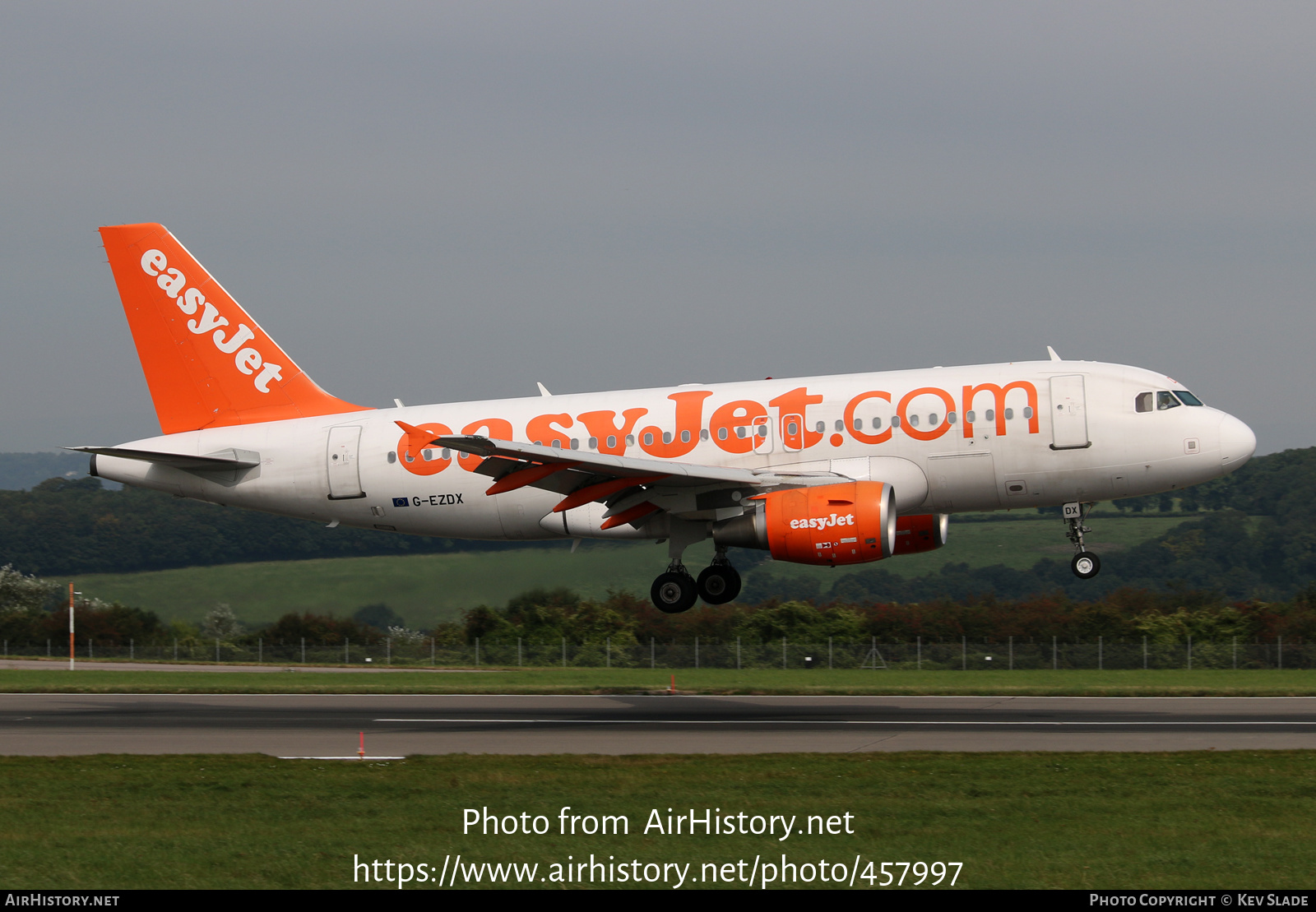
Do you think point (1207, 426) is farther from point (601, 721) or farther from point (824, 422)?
point (601, 721)

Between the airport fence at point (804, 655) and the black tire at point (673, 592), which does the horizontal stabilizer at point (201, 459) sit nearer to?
the black tire at point (673, 592)

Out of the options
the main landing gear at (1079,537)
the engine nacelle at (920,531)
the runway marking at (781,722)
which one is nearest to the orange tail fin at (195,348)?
the runway marking at (781,722)

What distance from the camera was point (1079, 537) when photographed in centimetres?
3048

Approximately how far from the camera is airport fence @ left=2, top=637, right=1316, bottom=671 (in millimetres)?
54312

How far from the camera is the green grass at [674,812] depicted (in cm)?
1584

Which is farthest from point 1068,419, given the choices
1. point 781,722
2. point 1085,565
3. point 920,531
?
point 781,722

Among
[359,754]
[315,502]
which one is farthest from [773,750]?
[315,502]

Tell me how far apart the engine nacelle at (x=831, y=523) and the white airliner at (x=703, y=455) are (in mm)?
39

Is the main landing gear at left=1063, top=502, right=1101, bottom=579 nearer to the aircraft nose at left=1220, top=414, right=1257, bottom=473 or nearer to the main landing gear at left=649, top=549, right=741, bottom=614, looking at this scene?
the aircraft nose at left=1220, top=414, right=1257, bottom=473

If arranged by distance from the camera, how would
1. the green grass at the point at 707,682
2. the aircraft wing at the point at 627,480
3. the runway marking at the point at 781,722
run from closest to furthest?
1. the aircraft wing at the point at 627,480
2. the runway marking at the point at 781,722
3. the green grass at the point at 707,682

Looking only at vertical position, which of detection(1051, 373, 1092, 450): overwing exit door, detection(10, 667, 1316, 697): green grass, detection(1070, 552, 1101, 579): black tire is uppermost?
detection(1051, 373, 1092, 450): overwing exit door

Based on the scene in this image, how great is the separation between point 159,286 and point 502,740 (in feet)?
55.2

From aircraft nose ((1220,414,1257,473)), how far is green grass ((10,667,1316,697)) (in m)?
11.9

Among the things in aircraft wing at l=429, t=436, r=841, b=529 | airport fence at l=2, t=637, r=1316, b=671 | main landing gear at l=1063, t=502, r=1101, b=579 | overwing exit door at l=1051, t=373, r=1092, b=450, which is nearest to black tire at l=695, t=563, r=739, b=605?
aircraft wing at l=429, t=436, r=841, b=529
